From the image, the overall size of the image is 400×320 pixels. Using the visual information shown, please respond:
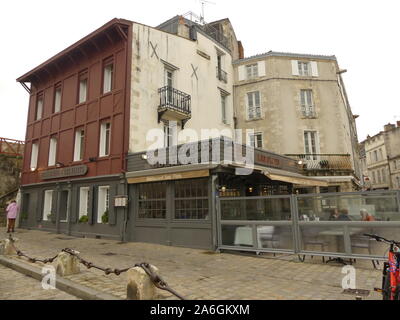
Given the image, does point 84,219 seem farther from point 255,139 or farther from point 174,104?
point 255,139

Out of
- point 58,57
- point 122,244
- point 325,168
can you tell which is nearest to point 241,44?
point 325,168

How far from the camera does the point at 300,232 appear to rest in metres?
7.36

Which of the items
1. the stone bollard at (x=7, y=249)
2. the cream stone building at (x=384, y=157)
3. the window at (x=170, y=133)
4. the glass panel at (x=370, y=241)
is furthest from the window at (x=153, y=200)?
the cream stone building at (x=384, y=157)

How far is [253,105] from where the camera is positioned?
62.8 feet

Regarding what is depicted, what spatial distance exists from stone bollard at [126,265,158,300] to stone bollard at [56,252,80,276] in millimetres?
2181

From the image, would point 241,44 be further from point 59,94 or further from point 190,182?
point 190,182

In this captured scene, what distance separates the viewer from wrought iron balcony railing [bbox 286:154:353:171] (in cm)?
1725

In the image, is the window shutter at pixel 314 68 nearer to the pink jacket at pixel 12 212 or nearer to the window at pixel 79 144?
the window at pixel 79 144

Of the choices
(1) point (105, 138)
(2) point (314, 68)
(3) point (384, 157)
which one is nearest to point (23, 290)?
(1) point (105, 138)

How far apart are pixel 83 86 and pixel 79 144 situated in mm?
3213

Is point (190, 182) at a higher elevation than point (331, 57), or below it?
below

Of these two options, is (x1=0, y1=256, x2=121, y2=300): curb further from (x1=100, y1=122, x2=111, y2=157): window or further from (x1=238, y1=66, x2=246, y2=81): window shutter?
(x1=238, y1=66, x2=246, y2=81): window shutter

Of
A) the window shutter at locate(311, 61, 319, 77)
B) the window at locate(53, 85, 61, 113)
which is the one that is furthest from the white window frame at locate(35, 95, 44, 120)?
the window shutter at locate(311, 61, 319, 77)

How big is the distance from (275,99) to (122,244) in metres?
13.1
